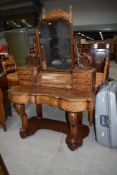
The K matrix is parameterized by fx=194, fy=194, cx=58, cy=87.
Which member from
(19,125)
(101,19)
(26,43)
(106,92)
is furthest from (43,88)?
(101,19)

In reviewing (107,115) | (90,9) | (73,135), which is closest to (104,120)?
(107,115)

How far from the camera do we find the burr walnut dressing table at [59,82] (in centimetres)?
197

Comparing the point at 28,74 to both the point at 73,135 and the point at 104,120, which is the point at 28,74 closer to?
the point at 73,135

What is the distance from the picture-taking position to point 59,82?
2.21 metres

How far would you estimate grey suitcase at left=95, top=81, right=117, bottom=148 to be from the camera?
199cm

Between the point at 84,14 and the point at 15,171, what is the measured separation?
816 cm

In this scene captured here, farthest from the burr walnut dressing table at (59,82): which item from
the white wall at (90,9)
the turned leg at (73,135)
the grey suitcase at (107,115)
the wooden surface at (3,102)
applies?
the white wall at (90,9)

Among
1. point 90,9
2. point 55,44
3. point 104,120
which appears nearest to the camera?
point 104,120

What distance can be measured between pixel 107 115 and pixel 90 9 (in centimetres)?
753

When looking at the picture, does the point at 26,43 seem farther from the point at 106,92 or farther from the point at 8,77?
the point at 106,92

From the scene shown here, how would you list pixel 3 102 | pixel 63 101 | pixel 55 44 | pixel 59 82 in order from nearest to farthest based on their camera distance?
1. pixel 63 101
2. pixel 59 82
3. pixel 55 44
4. pixel 3 102

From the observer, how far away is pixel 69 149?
2191 millimetres

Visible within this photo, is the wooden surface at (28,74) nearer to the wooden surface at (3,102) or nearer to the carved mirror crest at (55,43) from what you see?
the carved mirror crest at (55,43)

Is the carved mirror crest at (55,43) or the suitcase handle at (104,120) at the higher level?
the carved mirror crest at (55,43)
